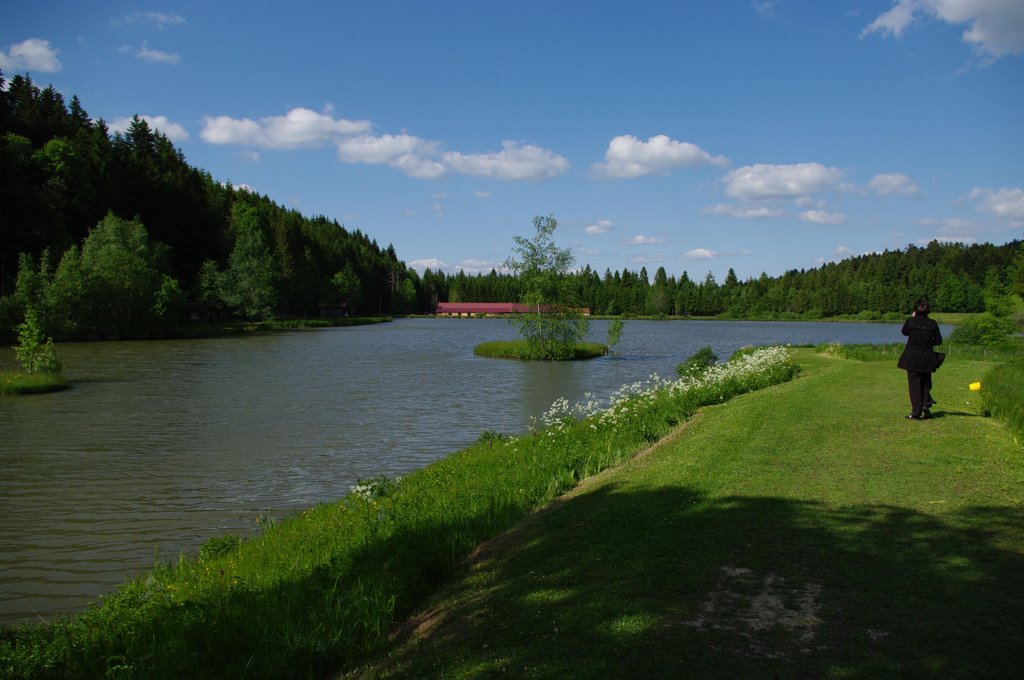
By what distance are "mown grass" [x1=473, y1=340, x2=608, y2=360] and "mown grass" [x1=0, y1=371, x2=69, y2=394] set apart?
32.3 meters

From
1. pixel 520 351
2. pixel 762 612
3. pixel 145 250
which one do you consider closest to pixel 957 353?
pixel 520 351

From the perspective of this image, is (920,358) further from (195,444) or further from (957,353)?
(957,353)

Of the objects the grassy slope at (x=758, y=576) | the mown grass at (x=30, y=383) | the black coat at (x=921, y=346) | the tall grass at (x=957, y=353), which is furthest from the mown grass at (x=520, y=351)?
the grassy slope at (x=758, y=576)

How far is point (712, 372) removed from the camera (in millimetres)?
22375

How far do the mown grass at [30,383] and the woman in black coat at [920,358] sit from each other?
111 feet

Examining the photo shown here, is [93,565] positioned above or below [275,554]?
below

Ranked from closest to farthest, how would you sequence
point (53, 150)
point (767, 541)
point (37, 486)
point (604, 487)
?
1. point (767, 541)
2. point (604, 487)
3. point (37, 486)
4. point (53, 150)

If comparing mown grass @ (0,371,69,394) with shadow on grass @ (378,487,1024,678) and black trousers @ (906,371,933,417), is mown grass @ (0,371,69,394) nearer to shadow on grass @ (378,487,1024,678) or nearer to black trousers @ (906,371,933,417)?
shadow on grass @ (378,487,1024,678)

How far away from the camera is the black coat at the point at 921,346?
43.7ft

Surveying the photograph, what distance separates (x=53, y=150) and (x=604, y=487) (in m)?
106

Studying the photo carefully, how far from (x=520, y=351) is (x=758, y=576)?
49546mm

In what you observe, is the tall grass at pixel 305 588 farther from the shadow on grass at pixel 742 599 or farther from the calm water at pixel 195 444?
the calm water at pixel 195 444

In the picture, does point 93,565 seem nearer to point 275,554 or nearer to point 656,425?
point 275,554

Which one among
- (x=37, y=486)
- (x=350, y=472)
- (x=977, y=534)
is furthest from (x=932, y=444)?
(x=37, y=486)
